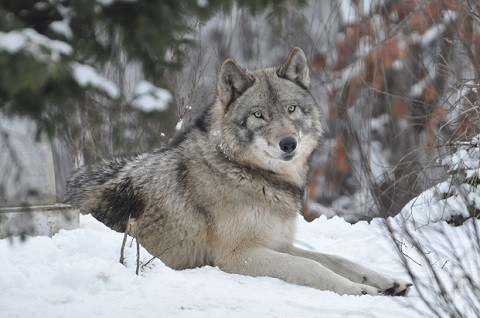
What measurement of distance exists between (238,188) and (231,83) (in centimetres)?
93

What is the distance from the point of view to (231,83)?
5215 millimetres

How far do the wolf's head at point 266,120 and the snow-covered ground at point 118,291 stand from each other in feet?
3.75

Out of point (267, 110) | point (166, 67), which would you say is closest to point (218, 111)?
point (267, 110)

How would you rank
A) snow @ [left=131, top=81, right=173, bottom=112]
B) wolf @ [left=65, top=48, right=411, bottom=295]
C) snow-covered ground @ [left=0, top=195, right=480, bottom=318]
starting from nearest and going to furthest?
snow @ [left=131, top=81, right=173, bottom=112] → snow-covered ground @ [left=0, top=195, right=480, bottom=318] → wolf @ [left=65, top=48, right=411, bottom=295]

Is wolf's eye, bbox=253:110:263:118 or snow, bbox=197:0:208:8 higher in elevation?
snow, bbox=197:0:208:8

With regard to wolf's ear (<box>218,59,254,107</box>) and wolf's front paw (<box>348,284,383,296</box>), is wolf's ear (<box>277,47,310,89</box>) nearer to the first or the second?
wolf's ear (<box>218,59,254,107</box>)

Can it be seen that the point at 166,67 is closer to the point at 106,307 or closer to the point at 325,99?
the point at 106,307

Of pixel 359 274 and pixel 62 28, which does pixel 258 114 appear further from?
pixel 62 28

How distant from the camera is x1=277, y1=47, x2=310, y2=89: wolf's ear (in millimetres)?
5336

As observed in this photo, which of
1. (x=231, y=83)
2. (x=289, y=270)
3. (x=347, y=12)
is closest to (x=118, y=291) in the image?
(x=289, y=270)

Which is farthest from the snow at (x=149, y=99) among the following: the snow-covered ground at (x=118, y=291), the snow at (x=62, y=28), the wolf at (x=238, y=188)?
the wolf at (x=238, y=188)

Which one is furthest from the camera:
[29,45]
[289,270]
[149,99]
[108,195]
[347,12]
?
[347,12]

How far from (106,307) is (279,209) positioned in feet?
6.96

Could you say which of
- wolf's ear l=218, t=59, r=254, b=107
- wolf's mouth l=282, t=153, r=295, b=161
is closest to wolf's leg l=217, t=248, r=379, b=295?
wolf's mouth l=282, t=153, r=295, b=161
